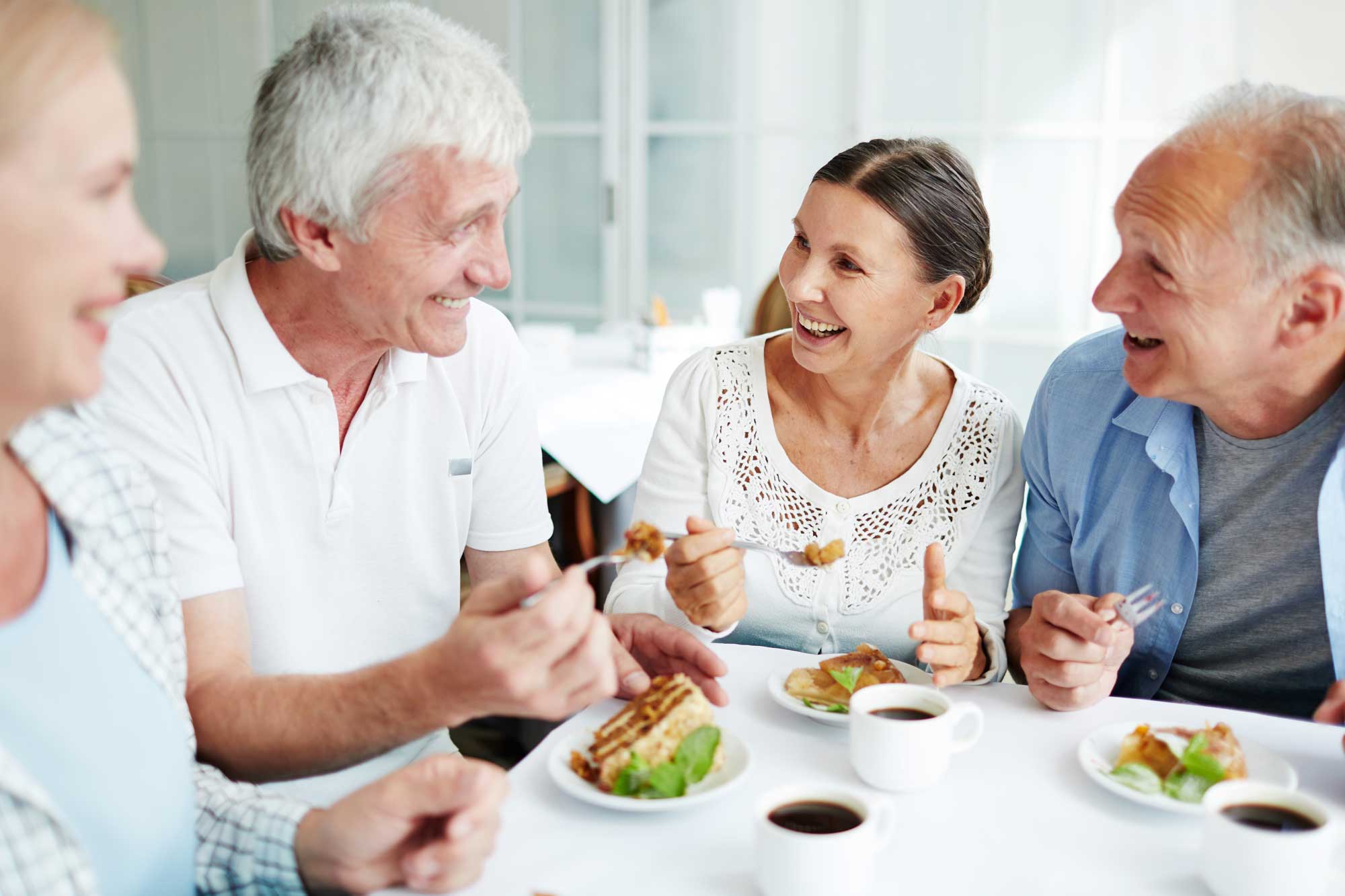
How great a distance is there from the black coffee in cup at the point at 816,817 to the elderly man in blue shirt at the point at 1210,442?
46 centimetres

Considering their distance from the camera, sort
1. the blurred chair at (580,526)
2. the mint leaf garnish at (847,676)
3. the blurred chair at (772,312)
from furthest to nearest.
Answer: the blurred chair at (580,526) < the blurred chair at (772,312) < the mint leaf garnish at (847,676)

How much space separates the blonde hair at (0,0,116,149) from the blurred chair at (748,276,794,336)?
7.94ft

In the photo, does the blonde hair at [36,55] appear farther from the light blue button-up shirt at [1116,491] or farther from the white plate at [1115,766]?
the light blue button-up shirt at [1116,491]

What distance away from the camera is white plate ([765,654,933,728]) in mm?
1322

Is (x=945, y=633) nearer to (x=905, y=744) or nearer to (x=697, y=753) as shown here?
(x=905, y=744)

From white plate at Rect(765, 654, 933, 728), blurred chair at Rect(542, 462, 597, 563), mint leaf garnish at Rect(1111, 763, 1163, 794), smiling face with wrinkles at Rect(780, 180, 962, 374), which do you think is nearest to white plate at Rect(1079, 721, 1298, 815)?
mint leaf garnish at Rect(1111, 763, 1163, 794)

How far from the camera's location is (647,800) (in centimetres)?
112

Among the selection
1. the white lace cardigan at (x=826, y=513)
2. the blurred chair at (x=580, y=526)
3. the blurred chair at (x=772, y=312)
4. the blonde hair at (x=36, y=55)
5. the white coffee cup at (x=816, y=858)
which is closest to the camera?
the blonde hair at (x=36, y=55)

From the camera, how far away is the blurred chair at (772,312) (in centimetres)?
327

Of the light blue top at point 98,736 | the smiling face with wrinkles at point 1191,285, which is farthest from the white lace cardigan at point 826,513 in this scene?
the light blue top at point 98,736

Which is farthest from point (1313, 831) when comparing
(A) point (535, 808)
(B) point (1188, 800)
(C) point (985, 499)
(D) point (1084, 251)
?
(D) point (1084, 251)

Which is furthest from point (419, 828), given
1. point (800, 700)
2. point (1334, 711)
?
point (1334, 711)

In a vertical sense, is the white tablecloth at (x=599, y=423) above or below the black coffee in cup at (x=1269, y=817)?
below

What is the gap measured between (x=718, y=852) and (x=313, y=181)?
0.97 metres
